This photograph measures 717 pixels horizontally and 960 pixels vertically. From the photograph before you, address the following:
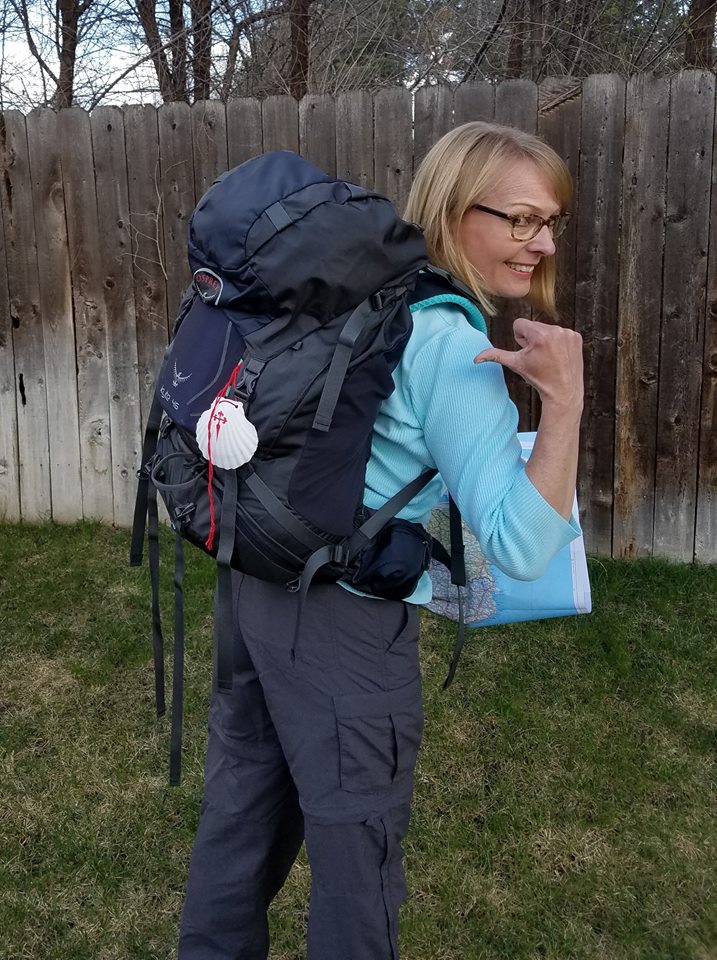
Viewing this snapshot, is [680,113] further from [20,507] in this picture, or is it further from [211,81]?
[211,81]

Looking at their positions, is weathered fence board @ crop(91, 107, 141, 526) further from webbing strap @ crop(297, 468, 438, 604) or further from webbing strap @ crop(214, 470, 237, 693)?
webbing strap @ crop(297, 468, 438, 604)

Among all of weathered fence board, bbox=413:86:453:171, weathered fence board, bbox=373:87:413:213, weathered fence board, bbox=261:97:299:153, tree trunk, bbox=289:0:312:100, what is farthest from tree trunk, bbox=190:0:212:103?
weathered fence board, bbox=413:86:453:171

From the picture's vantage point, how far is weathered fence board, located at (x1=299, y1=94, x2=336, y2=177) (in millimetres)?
4348

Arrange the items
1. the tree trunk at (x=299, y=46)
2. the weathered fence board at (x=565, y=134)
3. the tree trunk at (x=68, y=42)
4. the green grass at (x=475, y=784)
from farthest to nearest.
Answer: the tree trunk at (x=68, y=42) < the tree trunk at (x=299, y=46) < the weathered fence board at (x=565, y=134) < the green grass at (x=475, y=784)

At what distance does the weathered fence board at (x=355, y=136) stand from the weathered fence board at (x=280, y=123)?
8.8 inches

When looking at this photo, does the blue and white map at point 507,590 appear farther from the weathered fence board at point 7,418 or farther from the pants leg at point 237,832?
the weathered fence board at point 7,418

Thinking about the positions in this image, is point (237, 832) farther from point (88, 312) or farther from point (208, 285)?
point (88, 312)

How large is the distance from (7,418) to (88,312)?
786 mm

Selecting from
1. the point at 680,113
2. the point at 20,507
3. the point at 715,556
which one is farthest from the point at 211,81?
the point at 715,556

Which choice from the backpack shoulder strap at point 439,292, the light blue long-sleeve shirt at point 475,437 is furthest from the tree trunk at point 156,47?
the light blue long-sleeve shirt at point 475,437

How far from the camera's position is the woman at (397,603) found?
55.1 inches

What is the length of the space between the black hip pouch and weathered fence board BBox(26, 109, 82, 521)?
3784mm

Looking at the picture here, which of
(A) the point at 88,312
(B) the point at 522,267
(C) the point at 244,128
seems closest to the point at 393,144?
(C) the point at 244,128

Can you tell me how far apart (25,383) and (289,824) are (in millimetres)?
3743
